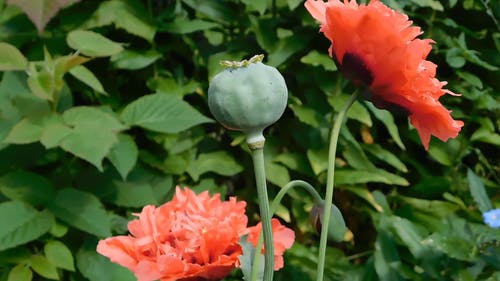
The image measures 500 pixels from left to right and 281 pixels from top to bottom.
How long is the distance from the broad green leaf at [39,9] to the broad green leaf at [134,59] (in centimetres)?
28

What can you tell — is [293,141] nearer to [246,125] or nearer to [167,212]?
[167,212]

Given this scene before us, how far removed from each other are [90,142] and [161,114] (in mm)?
204

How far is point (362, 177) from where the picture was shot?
1.51 metres

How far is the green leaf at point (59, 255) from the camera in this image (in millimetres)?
1271

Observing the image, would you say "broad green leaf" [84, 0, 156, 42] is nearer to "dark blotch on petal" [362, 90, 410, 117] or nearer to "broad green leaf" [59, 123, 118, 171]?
"broad green leaf" [59, 123, 118, 171]

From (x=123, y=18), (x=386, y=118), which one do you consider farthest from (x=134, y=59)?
(x=386, y=118)

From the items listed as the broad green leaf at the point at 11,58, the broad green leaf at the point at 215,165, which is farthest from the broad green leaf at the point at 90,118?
the broad green leaf at the point at 215,165

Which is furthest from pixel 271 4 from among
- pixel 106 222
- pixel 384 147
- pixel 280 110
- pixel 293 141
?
pixel 280 110

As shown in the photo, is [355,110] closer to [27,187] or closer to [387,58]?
[27,187]

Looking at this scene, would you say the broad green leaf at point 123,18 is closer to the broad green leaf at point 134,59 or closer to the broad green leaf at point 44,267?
the broad green leaf at point 134,59

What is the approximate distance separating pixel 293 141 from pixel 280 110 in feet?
3.62

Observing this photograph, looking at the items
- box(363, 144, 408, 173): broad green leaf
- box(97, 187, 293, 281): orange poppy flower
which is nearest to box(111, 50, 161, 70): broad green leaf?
box(363, 144, 408, 173): broad green leaf

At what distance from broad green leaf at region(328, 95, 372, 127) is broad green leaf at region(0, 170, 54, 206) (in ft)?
1.84

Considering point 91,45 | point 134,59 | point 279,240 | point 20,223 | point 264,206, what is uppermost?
point 264,206
